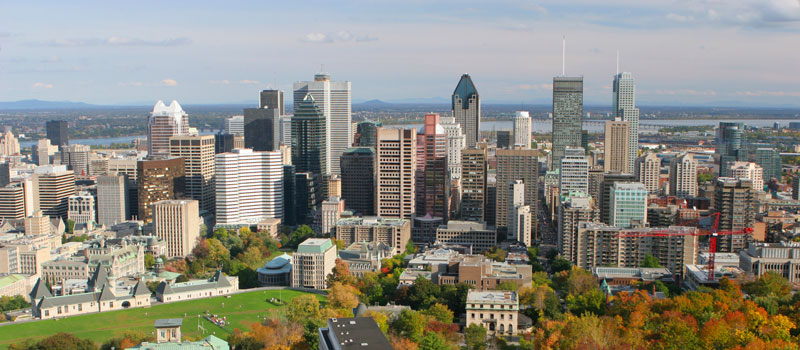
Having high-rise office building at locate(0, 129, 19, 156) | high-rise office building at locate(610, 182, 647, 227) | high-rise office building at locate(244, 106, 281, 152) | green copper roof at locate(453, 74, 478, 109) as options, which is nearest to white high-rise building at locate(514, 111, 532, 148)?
green copper roof at locate(453, 74, 478, 109)

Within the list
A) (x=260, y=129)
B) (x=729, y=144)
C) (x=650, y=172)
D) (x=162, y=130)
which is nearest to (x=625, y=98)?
(x=729, y=144)

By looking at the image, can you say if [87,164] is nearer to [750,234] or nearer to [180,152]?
[180,152]

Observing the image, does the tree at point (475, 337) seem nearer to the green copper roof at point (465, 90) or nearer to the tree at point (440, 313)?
the tree at point (440, 313)

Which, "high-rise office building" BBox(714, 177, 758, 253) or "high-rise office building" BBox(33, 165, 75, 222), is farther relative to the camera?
"high-rise office building" BBox(33, 165, 75, 222)

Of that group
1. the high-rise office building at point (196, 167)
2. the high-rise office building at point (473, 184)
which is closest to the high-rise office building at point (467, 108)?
the high-rise office building at point (473, 184)

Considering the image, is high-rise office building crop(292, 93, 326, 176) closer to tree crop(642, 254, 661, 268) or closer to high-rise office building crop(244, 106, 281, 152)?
high-rise office building crop(244, 106, 281, 152)

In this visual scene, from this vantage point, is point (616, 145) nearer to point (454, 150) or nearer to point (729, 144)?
point (729, 144)

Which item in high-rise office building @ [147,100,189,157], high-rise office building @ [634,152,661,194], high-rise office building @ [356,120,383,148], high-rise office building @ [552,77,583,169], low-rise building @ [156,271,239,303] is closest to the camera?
low-rise building @ [156,271,239,303]
